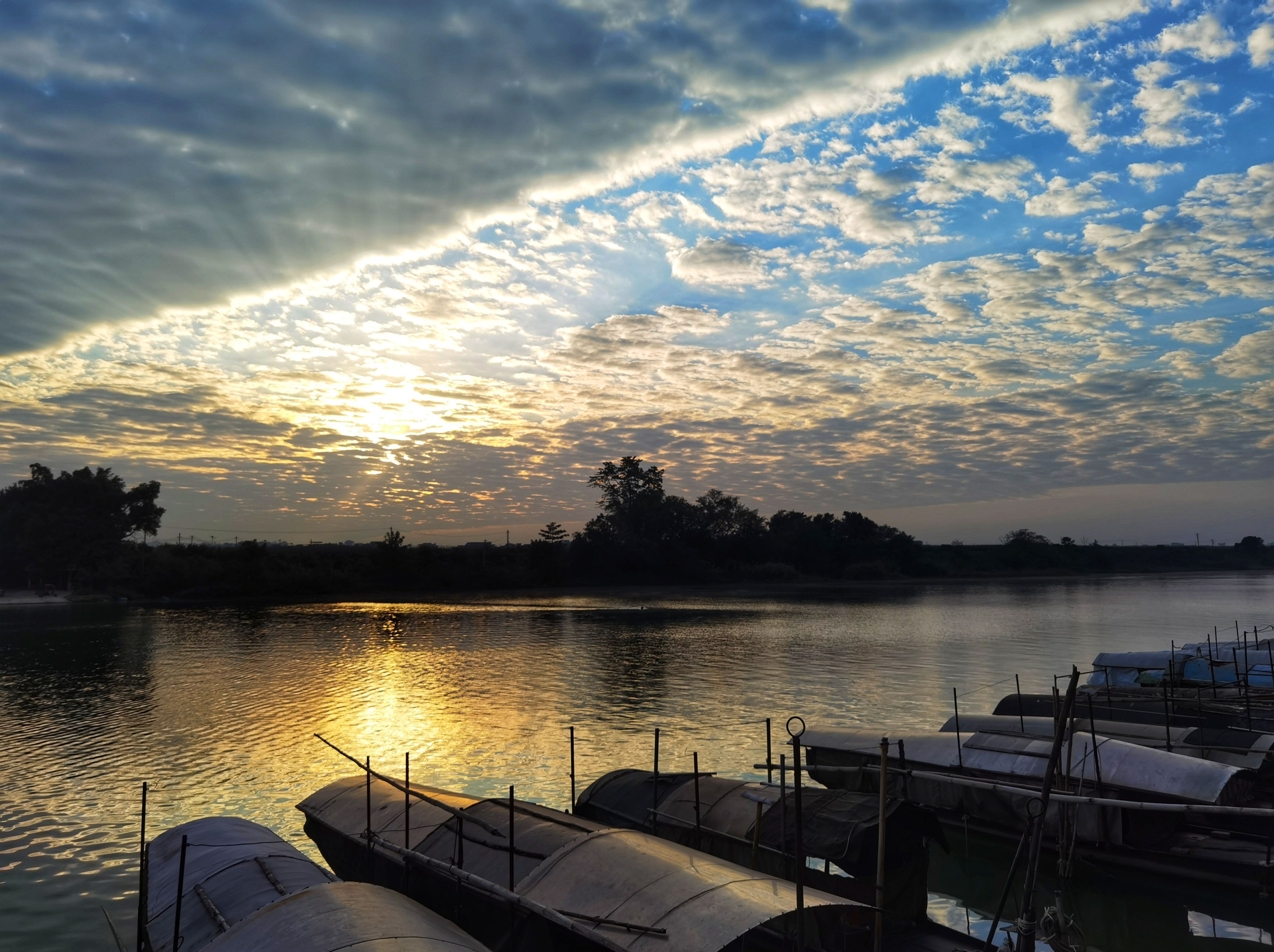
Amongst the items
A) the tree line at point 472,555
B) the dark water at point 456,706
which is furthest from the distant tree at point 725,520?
the dark water at point 456,706

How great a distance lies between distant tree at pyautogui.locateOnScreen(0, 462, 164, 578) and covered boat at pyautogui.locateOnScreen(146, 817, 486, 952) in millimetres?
134254

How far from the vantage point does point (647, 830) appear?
18.4 m

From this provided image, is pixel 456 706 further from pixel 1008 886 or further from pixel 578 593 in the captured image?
pixel 578 593

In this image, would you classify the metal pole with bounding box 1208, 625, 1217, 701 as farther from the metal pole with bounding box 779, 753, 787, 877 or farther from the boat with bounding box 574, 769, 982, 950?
the metal pole with bounding box 779, 753, 787, 877

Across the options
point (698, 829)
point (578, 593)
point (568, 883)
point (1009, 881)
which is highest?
point (1009, 881)

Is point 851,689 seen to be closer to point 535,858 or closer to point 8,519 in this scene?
point 535,858

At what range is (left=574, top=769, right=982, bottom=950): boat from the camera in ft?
48.1

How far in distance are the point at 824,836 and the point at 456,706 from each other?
3055 cm

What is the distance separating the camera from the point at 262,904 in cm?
1355

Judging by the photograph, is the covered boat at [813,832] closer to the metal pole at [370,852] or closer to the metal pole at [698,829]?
the metal pole at [698,829]

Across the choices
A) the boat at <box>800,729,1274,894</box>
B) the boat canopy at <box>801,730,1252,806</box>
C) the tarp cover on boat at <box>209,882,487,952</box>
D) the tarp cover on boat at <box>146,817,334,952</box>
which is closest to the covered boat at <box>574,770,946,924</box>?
the boat at <box>800,729,1274,894</box>

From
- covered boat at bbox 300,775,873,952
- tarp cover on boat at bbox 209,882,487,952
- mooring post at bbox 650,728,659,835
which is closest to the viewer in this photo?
tarp cover on boat at bbox 209,882,487,952

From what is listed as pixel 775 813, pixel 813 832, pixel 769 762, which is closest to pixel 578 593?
pixel 769 762

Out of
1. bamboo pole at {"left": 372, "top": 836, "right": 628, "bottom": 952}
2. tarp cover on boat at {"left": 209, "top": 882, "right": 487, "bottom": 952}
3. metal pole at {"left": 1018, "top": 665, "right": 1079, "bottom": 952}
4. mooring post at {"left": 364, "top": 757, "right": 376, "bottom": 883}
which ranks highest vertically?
metal pole at {"left": 1018, "top": 665, "right": 1079, "bottom": 952}
